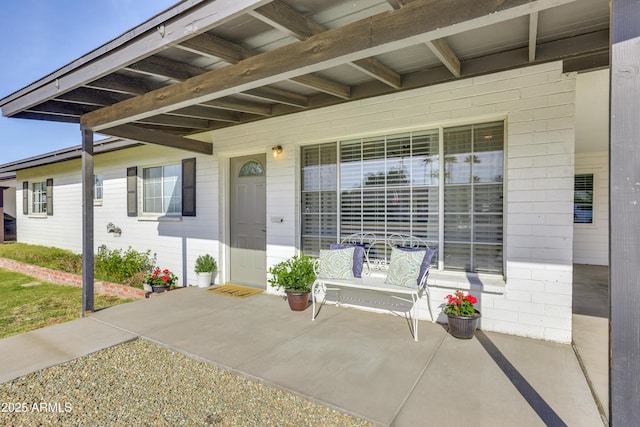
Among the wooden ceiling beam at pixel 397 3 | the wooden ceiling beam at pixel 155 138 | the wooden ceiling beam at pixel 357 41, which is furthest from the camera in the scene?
the wooden ceiling beam at pixel 155 138

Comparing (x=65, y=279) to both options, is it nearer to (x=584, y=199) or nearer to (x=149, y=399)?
(x=149, y=399)

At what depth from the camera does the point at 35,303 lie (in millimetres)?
5047

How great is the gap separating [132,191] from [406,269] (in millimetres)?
6073

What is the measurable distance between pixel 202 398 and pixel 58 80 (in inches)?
136

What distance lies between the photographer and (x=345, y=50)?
2.22 metres

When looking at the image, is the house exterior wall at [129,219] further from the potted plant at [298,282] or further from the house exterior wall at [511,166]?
the potted plant at [298,282]

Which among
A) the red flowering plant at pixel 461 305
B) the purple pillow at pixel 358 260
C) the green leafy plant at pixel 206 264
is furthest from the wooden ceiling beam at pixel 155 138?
the red flowering plant at pixel 461 305

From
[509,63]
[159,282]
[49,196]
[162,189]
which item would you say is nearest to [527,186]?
[509,63]

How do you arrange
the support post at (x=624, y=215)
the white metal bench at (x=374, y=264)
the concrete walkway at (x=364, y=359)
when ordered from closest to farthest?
1. the support post at (x=624, y=215)
2. the concrete walkway at (x=364, y=359)
3. the white metal bench at (x=374, y=264)

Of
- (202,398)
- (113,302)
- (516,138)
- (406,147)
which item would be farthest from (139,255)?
(516,138)

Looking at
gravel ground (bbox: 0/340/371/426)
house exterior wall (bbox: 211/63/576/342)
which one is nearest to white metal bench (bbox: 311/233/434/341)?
house exterior wall (bbox: 211/63/576/342)

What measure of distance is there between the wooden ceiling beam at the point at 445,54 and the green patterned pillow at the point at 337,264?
2.14 metres

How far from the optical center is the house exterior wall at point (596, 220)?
283 inches

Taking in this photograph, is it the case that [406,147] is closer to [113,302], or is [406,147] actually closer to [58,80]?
[58,80]
